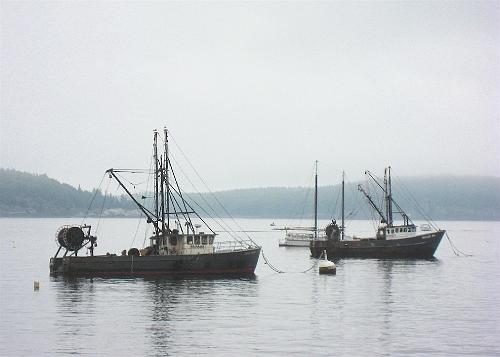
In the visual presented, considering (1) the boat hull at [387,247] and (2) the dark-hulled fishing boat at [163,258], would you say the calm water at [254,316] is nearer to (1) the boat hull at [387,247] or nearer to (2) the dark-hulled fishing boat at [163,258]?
(2) the dark-hulled fishing boat at [163,258]

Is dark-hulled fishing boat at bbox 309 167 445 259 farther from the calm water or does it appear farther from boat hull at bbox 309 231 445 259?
the calm water

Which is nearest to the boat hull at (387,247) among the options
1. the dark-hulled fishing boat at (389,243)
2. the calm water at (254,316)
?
the dark-hulled fishing boat at (389,243)

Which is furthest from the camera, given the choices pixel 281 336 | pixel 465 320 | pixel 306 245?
pixel 306 245

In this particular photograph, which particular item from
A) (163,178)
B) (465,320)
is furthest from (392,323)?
(163,178)

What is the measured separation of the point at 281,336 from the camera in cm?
3900

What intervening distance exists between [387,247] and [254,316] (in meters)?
60.9

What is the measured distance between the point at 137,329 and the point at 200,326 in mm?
3760

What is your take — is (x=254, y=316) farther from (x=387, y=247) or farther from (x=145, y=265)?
(x=387, y=247)

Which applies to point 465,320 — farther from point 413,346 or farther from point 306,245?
point 306,245

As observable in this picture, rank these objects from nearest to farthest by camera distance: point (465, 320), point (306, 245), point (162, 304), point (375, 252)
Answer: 1. point (465, 320)
2. point (162, 304)
3. point (375, 252)
4. point (306, 245)

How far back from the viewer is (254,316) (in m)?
46.3

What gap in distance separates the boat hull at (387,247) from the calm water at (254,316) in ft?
84.2

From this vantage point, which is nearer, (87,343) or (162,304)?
(87,343)

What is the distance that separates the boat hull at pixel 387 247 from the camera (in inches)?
4082
